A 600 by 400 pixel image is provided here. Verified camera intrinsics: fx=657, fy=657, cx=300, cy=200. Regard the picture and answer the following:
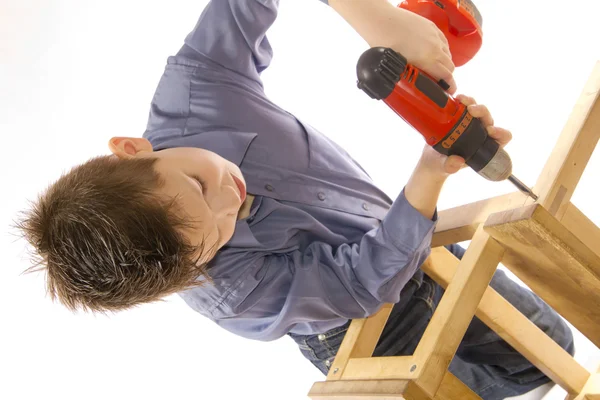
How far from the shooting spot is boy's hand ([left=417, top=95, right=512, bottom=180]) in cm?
64

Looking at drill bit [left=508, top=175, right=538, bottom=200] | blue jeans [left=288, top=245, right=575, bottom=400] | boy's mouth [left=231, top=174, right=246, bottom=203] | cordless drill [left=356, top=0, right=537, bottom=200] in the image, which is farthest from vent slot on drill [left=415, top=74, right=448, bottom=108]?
blue jeans [left=288, top=245, right=575, bottom=400]

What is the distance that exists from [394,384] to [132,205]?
31 cm

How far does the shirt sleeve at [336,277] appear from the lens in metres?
0.71

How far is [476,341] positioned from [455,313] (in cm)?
27

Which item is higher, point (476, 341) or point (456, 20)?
point (456, 20)

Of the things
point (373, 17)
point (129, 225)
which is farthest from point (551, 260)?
point (129, 225)

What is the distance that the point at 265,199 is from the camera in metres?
0.81

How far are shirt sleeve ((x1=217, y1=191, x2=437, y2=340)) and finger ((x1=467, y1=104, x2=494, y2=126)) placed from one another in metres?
0.12

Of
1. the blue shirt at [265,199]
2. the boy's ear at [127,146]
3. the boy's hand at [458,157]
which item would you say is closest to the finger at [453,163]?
the boy's hand at [458,157]

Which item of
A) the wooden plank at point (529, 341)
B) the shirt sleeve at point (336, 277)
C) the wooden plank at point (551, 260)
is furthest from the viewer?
the wooden plank at point (529, 341)

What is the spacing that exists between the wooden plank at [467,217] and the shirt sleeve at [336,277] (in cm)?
9

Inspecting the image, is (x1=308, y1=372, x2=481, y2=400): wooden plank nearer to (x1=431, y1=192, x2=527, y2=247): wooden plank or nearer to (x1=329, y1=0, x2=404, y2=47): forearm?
(x1=431, y1=192, x2=527, y2=247): wooden plank

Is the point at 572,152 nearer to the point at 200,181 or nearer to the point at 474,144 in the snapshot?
the point at 474,144

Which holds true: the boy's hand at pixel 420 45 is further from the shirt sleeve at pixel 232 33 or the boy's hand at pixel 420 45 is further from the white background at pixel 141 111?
the white background at pixel 141 111
